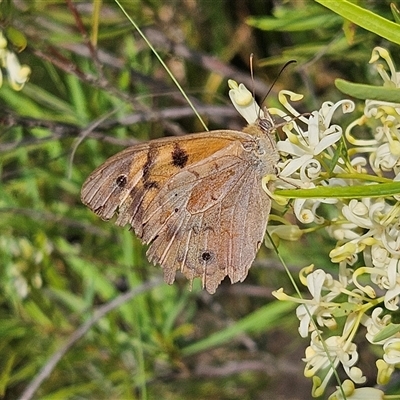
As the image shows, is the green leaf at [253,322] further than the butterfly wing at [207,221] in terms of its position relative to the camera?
Yes

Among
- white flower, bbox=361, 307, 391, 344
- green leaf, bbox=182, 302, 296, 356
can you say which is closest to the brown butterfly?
white flower, bbox=361, 307, 391, 344

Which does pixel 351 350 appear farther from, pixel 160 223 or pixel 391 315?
pixel 160 223

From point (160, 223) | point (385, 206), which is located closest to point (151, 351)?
point (160, 223)

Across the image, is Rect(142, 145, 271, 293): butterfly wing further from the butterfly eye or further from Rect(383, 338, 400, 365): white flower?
Rect(383, 338, 400, 365): white flower

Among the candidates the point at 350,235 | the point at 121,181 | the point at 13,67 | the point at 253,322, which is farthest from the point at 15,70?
the point at 253,322

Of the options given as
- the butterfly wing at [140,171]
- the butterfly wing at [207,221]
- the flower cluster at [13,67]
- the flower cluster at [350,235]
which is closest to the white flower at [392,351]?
the flower cluster at [350,235]

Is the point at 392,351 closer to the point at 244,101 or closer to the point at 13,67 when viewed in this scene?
the point at 244,101

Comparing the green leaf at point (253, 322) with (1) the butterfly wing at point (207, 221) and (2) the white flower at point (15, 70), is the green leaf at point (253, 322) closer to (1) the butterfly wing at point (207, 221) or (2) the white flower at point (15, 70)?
(1) the butterfly wing at point (207, 221)
